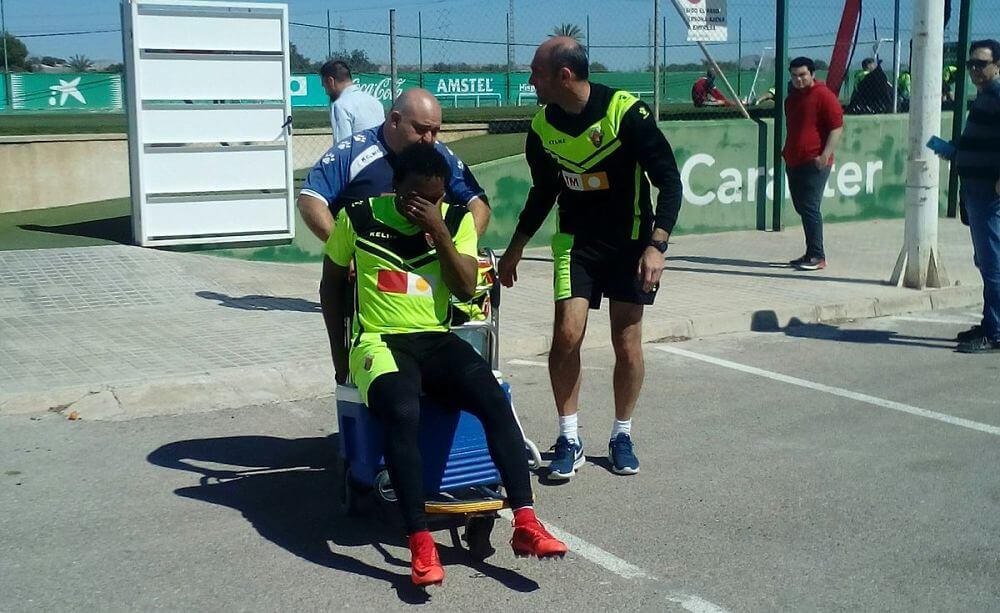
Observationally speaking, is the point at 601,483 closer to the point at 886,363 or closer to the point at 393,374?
the point at 393,374

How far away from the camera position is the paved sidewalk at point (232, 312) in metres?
6.64

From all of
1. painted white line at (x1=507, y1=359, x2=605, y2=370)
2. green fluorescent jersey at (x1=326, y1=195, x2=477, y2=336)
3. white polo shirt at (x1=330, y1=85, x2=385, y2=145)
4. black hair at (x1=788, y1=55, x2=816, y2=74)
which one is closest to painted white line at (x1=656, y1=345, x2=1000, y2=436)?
painted white line at (x1=507, y1=359, x2=605, y2=370)

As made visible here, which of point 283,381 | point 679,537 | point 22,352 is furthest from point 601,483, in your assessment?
point 22,352

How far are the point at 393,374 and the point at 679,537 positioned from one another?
133cm

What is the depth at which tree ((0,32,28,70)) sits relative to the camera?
29.8 meters

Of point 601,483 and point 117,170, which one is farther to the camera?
point 117,170

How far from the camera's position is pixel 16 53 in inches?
1221

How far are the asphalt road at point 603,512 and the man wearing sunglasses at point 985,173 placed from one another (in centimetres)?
77

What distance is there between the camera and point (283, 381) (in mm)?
6875

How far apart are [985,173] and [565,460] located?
13.3 ft

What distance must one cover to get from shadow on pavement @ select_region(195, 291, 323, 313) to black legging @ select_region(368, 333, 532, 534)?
4350 mm

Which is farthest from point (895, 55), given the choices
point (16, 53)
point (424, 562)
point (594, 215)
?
point (16, 53)

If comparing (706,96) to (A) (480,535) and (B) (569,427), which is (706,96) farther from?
(A) (480,535)

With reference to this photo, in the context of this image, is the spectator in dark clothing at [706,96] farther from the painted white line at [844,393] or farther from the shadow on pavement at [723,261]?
the painted white line at [844,393]
